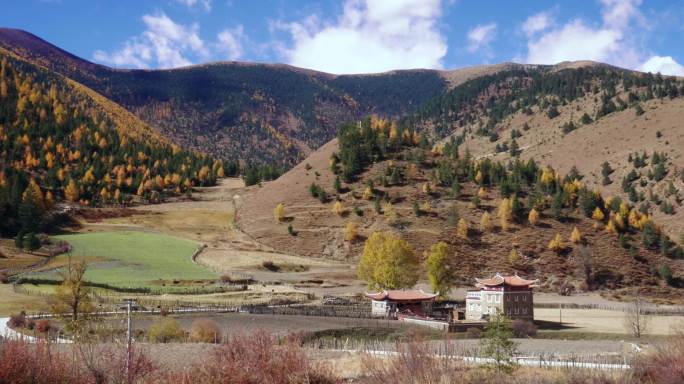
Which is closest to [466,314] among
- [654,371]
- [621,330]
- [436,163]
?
[621,330]

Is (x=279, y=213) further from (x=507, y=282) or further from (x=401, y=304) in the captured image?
(x=507, y=282)

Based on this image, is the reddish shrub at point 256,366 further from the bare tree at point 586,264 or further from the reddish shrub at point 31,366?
the bare tree at point 586,264

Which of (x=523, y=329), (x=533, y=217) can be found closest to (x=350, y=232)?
(x=533, y=217)

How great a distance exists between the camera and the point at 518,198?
129375mm

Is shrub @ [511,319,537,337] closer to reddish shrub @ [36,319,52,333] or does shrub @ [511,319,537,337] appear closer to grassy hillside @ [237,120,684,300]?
grassy hillside @ [237,120,684,300]

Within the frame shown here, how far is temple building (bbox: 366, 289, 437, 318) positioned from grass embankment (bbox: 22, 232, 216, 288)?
97.4ft

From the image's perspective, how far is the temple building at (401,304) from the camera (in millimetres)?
73750

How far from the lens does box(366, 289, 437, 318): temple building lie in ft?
242

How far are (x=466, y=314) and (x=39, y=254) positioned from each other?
6836 cm

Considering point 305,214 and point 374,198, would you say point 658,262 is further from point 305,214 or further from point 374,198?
point 305,214

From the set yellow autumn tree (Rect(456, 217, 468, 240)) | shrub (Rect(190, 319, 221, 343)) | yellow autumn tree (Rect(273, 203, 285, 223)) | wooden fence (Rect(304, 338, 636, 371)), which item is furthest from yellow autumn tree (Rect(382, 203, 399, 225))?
shrub (Rect(190, 319, 221, 343))

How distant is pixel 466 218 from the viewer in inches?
4892

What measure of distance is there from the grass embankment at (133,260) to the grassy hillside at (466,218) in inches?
813

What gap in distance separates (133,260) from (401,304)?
48732 mm
